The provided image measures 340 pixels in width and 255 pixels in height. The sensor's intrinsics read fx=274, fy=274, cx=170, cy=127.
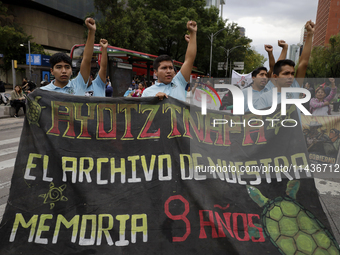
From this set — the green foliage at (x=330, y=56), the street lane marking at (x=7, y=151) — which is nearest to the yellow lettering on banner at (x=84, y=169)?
the street lane marking at (x=7, y=151)

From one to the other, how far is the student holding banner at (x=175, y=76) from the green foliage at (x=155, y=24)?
21.2m

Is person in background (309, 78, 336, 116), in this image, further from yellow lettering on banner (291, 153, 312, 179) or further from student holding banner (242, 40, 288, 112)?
yellow lettering on banner (291, 153, 312, 179)

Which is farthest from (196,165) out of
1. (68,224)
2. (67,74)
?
(67,74)

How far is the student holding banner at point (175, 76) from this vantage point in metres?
3.15

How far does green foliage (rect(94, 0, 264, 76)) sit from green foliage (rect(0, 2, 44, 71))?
32.9 ft

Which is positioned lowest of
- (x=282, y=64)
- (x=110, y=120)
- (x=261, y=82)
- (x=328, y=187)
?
(x=328, y=187)

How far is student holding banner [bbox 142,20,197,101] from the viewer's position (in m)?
3.15

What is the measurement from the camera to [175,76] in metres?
3.25

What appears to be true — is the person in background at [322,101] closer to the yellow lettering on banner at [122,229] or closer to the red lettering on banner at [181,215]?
the red lettering on banner at [181,215]

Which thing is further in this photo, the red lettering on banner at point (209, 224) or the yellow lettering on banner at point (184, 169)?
the yellow lettering on banner at point (184, 169)

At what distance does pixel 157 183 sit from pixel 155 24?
33.8 meters

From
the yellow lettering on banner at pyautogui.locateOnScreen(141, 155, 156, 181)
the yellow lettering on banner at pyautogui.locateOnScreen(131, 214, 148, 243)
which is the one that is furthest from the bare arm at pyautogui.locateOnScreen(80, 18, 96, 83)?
the yellow lettering on banner at pyautogui.locateOnScreen(131, 214, 148, 243)

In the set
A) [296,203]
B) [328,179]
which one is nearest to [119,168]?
[296,203]

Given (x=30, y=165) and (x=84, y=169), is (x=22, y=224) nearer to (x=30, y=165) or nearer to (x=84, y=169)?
(x=30, y=165)
